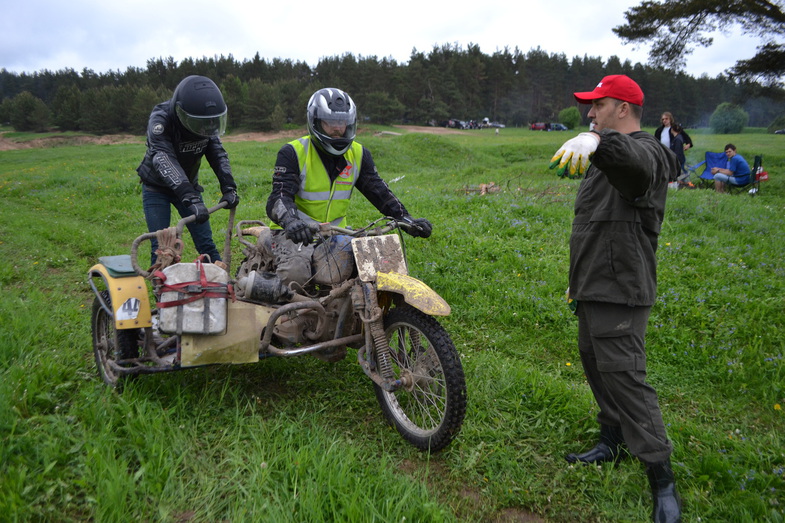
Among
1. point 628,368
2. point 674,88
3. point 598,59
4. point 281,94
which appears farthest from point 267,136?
point 598,59

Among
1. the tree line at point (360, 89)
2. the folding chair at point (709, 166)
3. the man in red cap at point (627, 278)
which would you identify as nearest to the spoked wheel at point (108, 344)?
the man in red cap at point (627, 278)

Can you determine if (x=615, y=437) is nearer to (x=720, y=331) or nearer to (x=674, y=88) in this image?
(x=720, y=331)

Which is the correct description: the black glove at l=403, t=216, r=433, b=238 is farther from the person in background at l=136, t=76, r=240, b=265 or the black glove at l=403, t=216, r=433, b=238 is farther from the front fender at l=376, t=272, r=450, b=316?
the person in background at l=136, t=76, r=240, b=265

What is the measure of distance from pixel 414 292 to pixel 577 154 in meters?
1.17

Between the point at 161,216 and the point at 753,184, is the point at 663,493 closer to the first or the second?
the point at 161,216

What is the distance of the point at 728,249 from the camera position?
6.28 meters

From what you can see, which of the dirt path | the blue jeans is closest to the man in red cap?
the blue jeans

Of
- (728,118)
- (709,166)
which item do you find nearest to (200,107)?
(709,166)

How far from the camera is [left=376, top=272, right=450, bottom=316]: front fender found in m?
2.76

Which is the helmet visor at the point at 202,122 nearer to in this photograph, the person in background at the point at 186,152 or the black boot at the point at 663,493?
the person in background at the point at 186,152

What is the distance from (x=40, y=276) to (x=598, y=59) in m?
85.0

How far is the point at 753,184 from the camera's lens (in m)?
12.1

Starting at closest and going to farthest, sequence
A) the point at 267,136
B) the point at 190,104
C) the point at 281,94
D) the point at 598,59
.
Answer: the point at 190,104 < the point at 267,136 < the point at 281,94 < the point at 598,59

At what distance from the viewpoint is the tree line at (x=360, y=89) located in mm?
48844
